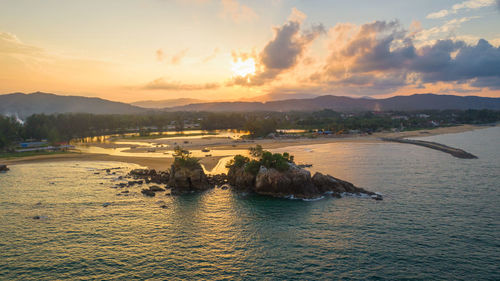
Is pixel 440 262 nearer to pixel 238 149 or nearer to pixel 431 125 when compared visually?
pixel 238 149

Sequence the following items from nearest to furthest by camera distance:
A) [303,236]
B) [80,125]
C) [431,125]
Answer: [303,236]
[80,125]
[431,125]

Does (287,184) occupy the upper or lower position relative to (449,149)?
lower

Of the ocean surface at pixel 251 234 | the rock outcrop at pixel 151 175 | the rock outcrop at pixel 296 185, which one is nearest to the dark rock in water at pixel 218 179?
the ocean surface at pixel 251 234

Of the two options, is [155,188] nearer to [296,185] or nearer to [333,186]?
[296,185]

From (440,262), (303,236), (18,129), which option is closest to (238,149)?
(303,236)

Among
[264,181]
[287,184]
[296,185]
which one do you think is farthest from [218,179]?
[296,185]

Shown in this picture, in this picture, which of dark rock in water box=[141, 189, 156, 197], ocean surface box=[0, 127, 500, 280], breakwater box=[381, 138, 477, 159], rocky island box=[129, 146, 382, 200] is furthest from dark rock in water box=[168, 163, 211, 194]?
breakwater box=[381, 138, 477, 159]

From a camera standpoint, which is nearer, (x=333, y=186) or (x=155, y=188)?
(x=333, y=186)
